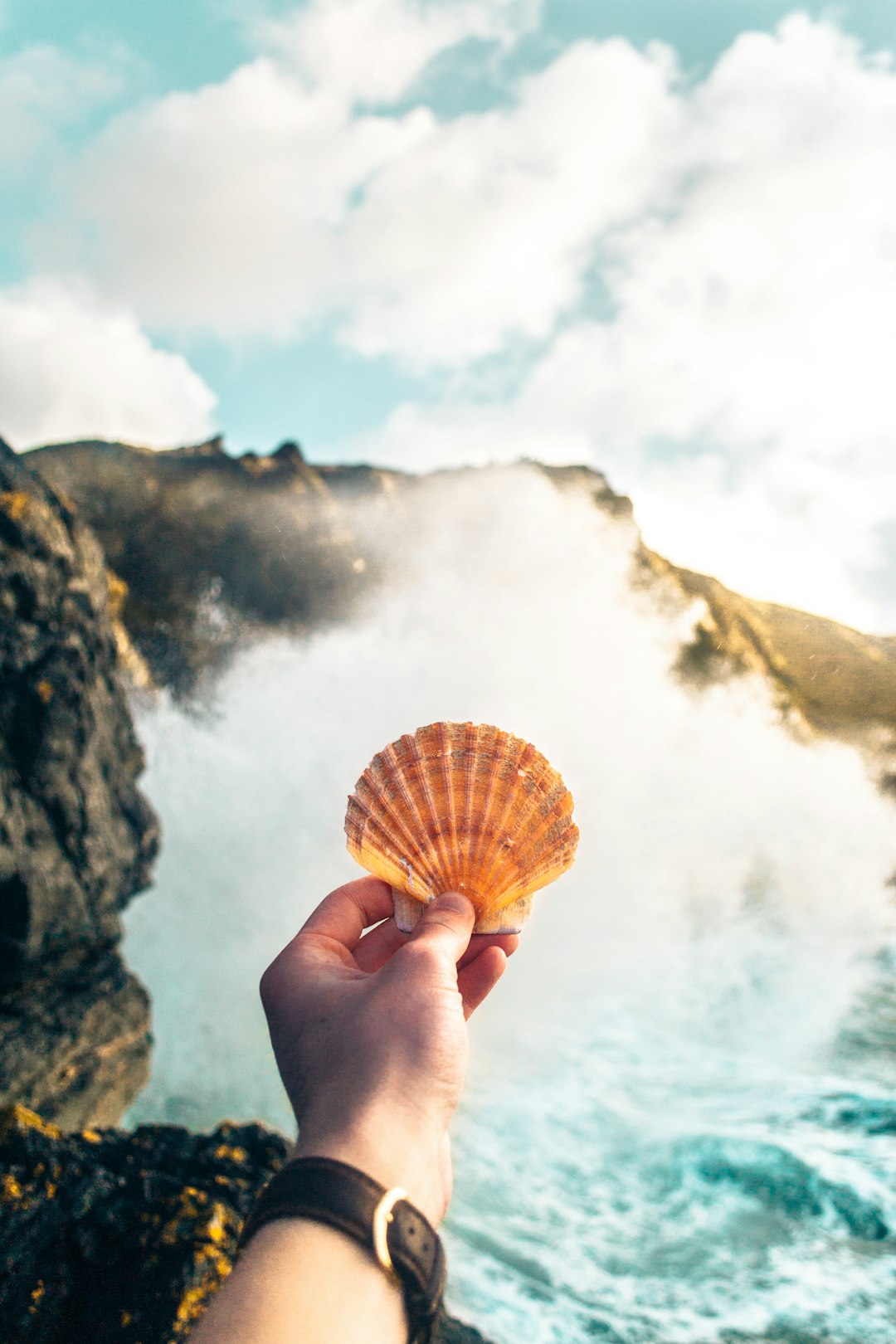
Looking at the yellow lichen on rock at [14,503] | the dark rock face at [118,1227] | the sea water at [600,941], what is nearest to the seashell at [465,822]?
the dark rock face at [118,1227]

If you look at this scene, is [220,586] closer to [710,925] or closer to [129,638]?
[129,638]

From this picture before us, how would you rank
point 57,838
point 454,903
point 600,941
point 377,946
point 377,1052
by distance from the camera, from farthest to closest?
point 600,941
point 57,838
point 377,946
point 454,903
point 377,1052

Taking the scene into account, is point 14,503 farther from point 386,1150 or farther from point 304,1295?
point 304,1295

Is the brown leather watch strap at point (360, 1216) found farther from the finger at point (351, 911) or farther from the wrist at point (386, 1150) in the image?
the finger at point (351, 911)

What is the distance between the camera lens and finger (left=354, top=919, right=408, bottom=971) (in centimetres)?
232

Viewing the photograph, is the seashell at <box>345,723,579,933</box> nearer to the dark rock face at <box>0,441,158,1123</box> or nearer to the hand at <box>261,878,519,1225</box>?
the hand at <box>261,878,519,1225</box>

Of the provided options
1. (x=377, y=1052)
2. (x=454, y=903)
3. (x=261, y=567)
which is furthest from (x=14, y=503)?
(x=261, y=567)

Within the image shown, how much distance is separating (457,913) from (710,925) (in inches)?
735

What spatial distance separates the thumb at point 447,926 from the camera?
6.24 ft

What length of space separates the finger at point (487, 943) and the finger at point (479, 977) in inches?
3.0

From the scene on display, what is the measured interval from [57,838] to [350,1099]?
652cm

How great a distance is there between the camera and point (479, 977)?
2.31m

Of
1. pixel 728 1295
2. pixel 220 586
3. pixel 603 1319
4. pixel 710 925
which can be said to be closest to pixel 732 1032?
pixel 710 925

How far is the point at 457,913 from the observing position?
2.15 meters
